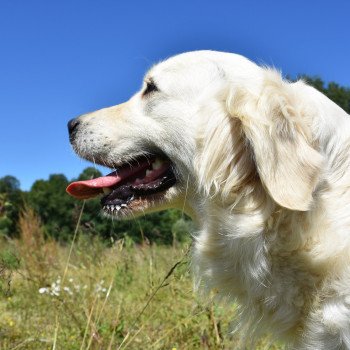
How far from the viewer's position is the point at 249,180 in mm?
2318

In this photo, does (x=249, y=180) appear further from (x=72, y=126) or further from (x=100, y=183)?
(x=72, y=126)

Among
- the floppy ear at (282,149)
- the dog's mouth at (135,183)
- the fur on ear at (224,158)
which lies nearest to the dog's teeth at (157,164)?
the dog's mouth at (135,183)

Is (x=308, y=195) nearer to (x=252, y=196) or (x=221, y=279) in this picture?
(x=252, y=196)

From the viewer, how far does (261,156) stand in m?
2.15

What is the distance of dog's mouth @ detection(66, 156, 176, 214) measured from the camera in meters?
2.73

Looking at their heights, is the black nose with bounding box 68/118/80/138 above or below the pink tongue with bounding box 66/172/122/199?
above

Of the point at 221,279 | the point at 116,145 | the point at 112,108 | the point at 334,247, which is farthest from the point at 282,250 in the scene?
the point at 112,108

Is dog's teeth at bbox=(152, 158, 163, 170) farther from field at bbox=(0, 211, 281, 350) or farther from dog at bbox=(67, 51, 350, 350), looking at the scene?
field at bbox=(0, 211, 281, 350)

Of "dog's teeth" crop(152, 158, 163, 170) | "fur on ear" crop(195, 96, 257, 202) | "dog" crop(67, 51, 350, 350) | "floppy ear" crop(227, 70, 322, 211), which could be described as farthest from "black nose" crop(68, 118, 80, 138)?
"floppy ear" crop(227, 70, 322, 211)

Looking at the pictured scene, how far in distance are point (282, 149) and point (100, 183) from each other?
1.16 meters

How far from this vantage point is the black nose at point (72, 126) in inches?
119

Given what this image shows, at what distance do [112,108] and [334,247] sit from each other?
150 cm

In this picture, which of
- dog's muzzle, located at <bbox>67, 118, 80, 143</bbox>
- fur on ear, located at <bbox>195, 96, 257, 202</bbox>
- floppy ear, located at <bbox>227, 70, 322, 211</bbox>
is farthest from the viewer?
dog's muzzle, located at <bbox>67, 118, 80, 143</bbox>

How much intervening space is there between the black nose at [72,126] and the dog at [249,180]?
19cm
